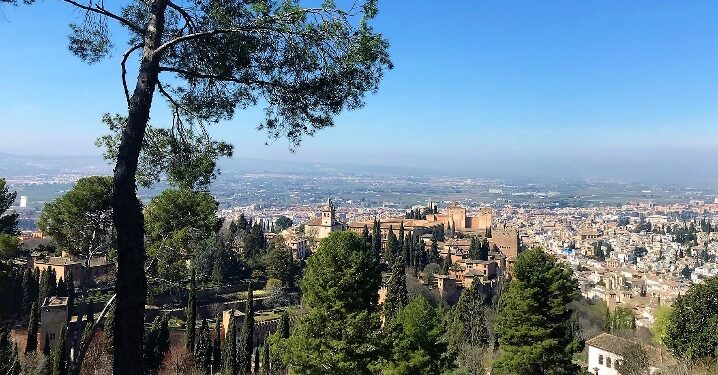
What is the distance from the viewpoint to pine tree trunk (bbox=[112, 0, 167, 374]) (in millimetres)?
3230

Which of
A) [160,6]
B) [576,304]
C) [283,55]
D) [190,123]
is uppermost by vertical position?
[160,6]

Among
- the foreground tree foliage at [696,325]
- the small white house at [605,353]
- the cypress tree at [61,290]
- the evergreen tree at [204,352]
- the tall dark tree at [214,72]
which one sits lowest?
the small white house at [605,353]

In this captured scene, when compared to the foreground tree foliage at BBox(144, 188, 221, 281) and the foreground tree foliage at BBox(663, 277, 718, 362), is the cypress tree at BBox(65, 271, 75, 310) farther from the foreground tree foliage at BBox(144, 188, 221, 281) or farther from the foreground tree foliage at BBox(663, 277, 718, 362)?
the foreground tree foliage at BBox(663, 277, 718, 362)

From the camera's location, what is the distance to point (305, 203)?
133500 mm

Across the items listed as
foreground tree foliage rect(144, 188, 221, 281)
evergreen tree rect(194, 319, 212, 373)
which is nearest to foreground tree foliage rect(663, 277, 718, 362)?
foreground tree foliage rect(144, 188, 221, 281)

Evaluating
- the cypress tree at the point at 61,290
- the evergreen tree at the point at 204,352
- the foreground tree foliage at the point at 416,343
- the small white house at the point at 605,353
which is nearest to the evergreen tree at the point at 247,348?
the evergreen tree at the point at 204,352

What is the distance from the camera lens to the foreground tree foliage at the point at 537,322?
11875 millimetres

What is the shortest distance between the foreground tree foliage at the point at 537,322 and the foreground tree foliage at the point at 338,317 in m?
4.18

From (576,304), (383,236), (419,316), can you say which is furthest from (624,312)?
(419,316)

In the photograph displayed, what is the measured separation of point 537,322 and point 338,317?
206 inches

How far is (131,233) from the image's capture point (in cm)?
333

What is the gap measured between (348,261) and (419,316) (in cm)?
265

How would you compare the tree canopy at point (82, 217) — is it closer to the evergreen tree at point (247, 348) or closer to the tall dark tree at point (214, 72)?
the tall dark tree at point (214, 72)

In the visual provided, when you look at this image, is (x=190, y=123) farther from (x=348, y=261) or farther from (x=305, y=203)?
(x=305, y=203)
